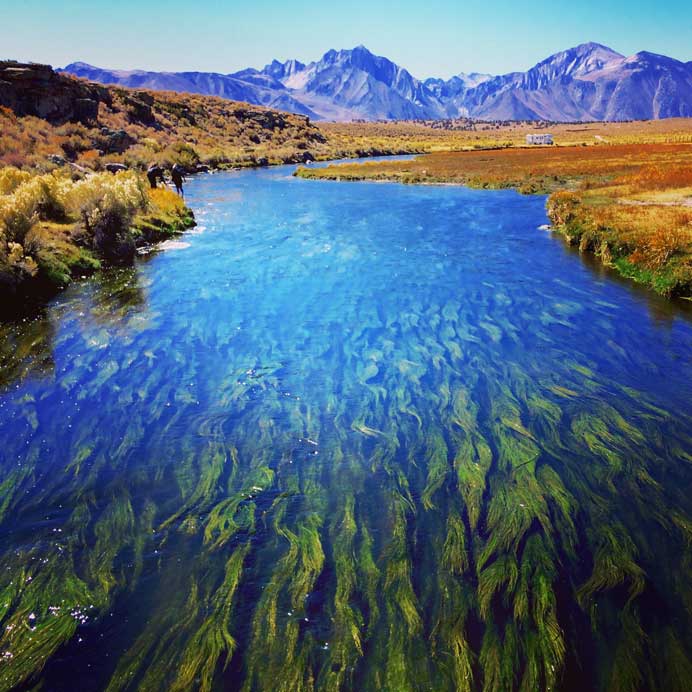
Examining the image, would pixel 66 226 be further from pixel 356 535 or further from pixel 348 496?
pixel 356 535

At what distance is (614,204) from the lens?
83.4ft

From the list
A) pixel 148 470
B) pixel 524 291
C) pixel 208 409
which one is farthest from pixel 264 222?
pixel 148 470

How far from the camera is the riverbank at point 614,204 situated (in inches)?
638

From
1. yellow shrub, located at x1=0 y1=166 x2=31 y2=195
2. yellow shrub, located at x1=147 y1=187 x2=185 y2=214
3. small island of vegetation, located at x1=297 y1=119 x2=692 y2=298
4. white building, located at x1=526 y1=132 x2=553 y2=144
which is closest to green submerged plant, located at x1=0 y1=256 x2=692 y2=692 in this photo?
small island of vegetation, located at x1=297 y1=119 x2=692 y2=298

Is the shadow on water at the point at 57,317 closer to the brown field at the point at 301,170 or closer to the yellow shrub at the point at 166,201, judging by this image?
the brown field at the point at 301,170

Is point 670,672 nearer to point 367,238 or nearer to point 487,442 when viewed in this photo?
point 487,442

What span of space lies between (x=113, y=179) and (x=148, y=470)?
20.4 meters

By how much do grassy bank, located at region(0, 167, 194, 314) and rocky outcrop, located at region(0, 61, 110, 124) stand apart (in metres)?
27.4

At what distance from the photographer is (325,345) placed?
11953 millimetres

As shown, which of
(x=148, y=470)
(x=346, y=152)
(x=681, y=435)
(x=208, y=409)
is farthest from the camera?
(x=346, y=152)

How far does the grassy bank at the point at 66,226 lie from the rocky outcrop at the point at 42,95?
1078 inches

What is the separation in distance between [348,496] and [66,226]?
1779 cm

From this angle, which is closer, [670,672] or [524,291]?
[670,672]

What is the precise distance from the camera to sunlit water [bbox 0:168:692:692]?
4.68 meters
